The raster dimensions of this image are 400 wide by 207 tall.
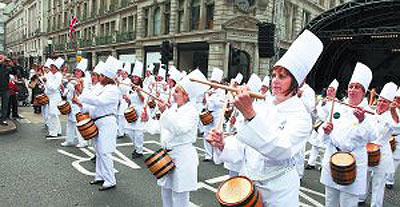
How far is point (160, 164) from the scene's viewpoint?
372 cm

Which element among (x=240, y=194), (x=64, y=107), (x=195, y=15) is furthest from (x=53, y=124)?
(x=195, y=15)

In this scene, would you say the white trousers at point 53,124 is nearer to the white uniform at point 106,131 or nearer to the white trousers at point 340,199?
the white uniform at point 106,131

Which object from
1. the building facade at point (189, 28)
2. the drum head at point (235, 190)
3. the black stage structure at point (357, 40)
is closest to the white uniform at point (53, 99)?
the drum head at point (235, 190)

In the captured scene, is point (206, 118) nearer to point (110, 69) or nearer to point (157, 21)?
point (110, 69)

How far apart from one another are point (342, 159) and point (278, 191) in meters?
1.91

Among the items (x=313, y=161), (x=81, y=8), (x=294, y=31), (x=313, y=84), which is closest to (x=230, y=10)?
(x=313, y=84)

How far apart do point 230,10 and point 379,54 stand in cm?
1135

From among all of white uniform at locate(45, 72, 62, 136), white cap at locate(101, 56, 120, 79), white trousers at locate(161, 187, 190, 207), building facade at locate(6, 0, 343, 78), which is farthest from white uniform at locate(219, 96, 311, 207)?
building facade at locate(6, 0, 343, 78)

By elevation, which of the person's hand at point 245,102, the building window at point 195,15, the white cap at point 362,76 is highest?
the building window at point 195,15

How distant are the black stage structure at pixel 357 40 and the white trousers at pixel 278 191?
45.8 ft

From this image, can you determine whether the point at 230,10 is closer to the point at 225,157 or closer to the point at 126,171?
the point at 126,171

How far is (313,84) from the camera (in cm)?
2003

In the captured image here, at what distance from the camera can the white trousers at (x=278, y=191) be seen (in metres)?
2.34

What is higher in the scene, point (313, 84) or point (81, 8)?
point (81, 8)
